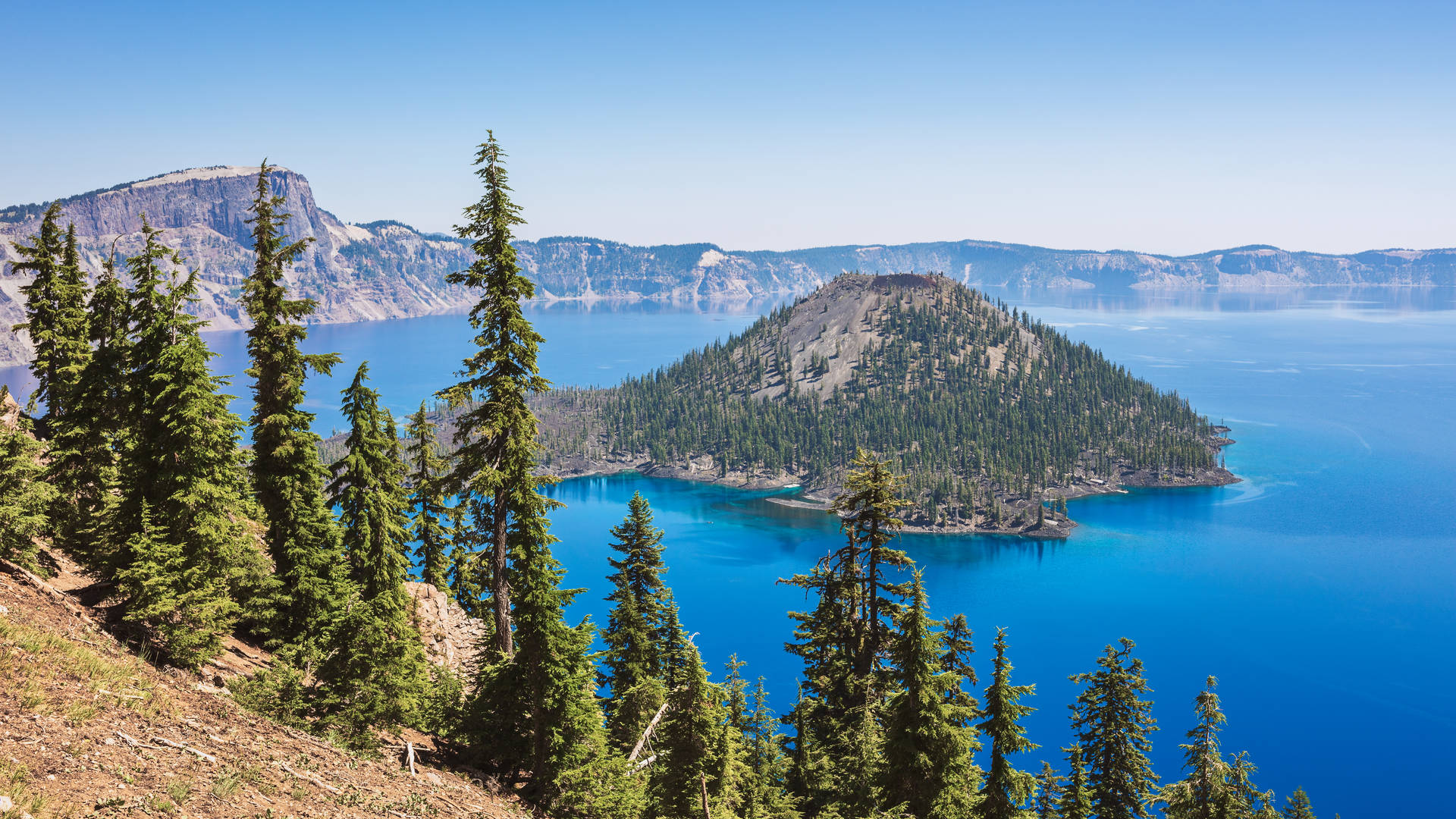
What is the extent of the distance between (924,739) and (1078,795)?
16.9 metres

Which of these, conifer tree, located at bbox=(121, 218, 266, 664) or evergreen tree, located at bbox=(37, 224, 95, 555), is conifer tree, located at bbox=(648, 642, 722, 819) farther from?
evergreen tree, located at bbox=(37, 224, 95, 555)

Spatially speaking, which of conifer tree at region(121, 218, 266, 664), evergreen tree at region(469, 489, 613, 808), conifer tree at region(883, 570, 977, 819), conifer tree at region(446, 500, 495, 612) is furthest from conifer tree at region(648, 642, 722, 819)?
conifer tree at region(446, 500, 495, 612)

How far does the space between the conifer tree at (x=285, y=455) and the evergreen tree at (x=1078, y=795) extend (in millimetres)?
35333

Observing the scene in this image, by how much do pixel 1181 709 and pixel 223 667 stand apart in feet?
329

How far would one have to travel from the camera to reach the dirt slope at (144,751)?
51.9 feet

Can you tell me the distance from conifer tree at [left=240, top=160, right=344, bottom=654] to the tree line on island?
12 cm

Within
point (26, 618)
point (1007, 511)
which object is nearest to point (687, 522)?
point (1007, 511)

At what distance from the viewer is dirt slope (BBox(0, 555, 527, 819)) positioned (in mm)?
15820

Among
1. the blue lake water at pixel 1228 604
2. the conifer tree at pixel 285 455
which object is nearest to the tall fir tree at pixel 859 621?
the conifer tree at pixel 285 455

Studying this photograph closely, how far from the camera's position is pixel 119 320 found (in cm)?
3788

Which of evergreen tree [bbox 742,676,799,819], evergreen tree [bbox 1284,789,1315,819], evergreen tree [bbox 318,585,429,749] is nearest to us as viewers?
evergreen tree [bbox 318,585,429,749]

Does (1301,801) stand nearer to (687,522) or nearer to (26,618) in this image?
(26,618)

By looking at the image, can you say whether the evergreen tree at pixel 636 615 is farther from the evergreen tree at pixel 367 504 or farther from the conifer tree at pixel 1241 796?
the conifer tree at pixel 1241 796

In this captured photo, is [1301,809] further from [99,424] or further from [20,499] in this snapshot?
[99,424]
